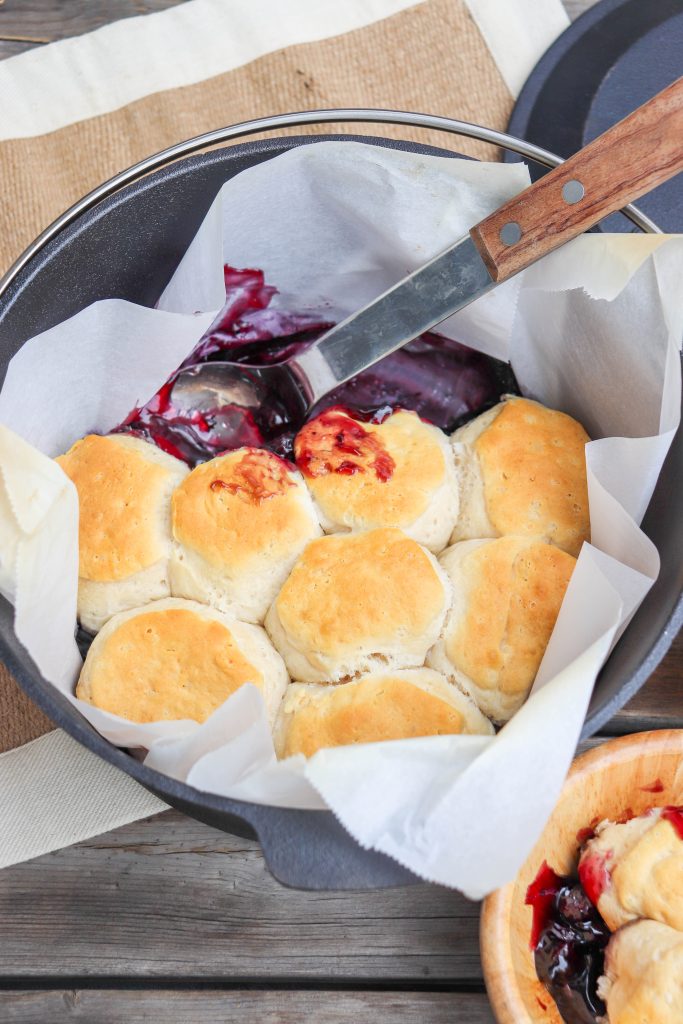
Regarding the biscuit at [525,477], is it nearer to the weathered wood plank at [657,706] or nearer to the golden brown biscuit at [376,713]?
the golden brown biscuit at [376,713]

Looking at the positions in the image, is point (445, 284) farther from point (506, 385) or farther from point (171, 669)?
point (171, 669)

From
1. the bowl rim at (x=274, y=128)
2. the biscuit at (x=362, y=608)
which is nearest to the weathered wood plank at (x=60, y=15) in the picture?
the bowl rim at (x=274, y=128)

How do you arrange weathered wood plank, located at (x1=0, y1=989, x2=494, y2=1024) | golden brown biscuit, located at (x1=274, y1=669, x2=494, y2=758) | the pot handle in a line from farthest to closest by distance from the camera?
weathered wood plank, located at (x1=0, y1=989, x2=494, y2=1024) → golden brown biscuit, located at (x1=274, y1=669, x2=494, y2=758) → the pot handle

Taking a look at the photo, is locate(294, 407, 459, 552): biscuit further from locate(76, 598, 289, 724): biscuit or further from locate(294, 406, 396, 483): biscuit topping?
locate(76, 598, 289, 724): biscuit

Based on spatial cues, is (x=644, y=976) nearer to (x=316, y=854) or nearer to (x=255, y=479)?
(x=316, y=854)

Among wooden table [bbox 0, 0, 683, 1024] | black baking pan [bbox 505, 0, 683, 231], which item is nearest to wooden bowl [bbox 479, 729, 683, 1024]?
wooden table [bbox 0, 0, 683, 1024]
